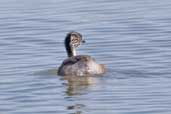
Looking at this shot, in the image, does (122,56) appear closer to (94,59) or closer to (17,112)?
(94,59)

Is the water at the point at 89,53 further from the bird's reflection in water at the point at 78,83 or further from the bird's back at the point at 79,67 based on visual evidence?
the bird's back at the point at 79,67

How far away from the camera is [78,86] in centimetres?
1975

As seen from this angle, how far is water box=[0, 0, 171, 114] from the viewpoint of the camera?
17.3m

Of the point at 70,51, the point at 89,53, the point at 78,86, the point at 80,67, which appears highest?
the point at 70,51

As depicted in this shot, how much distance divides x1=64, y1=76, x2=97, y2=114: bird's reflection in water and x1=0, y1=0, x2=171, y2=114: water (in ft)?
0.06

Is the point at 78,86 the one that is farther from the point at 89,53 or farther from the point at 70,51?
the point at 89,53

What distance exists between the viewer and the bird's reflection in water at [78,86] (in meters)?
17.1

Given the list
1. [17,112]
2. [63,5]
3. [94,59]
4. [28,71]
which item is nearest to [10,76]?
[28,71]

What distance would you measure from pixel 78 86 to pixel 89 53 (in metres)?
3.30

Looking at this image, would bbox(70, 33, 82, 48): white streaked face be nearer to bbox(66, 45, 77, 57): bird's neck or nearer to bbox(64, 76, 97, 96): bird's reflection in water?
bbox(66, 45, 77, 57): bird's neck

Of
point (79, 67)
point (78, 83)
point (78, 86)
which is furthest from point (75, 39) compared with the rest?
point (78, 86)

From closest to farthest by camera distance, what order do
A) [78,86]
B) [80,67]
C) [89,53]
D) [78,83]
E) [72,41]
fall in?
[78,86] < [78,83] < [80,67] < [72,41] < [89,53]

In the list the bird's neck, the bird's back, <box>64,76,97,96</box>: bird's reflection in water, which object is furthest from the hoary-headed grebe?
the bird's neck

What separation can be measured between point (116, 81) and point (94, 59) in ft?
6.28
